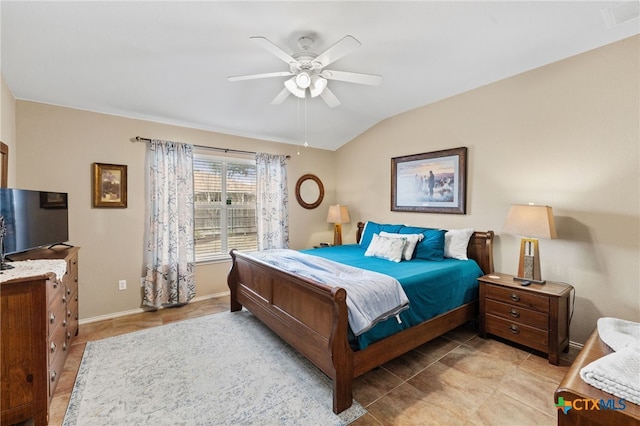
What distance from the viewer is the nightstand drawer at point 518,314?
2488 mm

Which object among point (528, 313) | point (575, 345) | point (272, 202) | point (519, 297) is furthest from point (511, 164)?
point (272, 202)

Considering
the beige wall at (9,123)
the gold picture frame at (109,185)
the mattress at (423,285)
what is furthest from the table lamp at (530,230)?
the beige wall at (9,123)

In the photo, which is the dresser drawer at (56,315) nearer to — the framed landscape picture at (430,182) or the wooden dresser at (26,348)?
the wooden dresser at (26,348)

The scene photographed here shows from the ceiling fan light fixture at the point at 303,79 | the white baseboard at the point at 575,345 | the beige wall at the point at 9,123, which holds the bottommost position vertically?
the white baseboard at the point at 575,345

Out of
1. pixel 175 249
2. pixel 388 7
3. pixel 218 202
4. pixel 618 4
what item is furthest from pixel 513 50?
pixel 175 249

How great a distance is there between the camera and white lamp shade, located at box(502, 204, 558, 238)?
2.54 metres

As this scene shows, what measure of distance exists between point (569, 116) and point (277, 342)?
3600 mm

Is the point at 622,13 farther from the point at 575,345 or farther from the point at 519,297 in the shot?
the point at 575,345

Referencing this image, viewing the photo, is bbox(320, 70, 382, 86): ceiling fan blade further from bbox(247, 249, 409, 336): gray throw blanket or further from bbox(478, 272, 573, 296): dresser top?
bbox(478, 272, 573, 296): dresser top

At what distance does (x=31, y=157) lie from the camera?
301cm

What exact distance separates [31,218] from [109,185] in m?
1.17

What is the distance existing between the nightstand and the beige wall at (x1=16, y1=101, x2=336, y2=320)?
4.10 m

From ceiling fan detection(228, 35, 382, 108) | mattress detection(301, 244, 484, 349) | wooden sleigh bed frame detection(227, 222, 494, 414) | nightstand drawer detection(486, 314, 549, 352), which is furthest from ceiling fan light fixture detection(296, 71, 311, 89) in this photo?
nightstand drawer detection(486, 314, 549, 352)

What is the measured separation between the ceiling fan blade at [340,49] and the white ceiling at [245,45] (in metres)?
0.34
